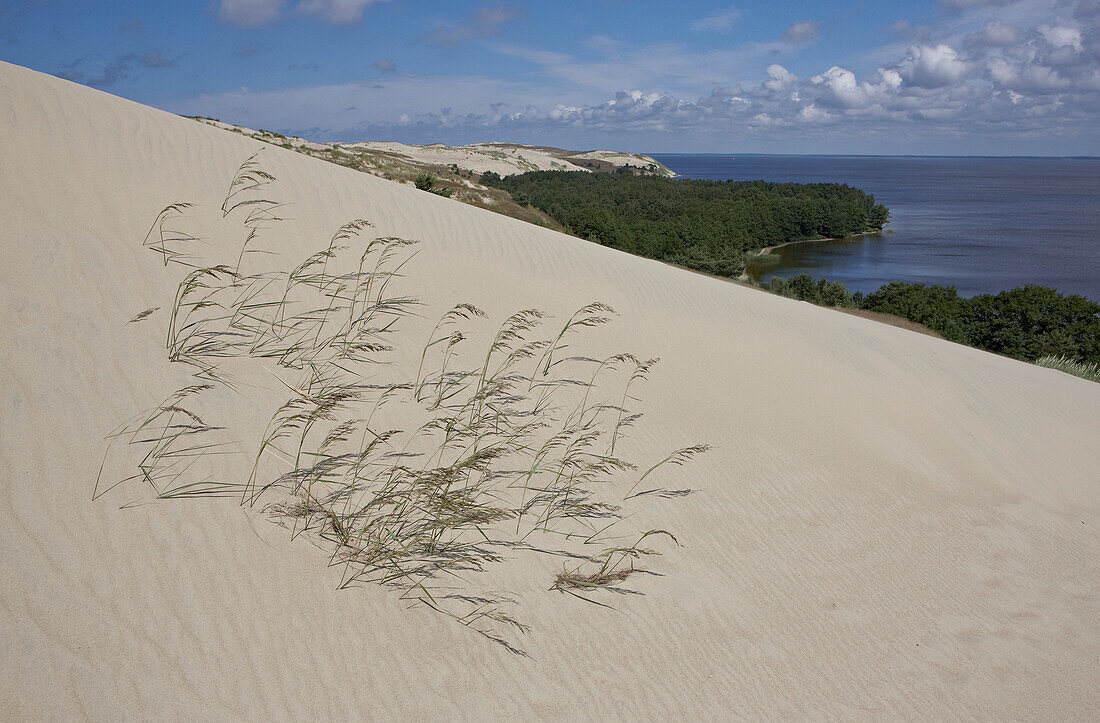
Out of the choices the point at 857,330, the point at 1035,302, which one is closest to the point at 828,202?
the point at 1035,302

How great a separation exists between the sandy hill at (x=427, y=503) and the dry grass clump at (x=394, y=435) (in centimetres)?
4

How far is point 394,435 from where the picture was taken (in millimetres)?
3846

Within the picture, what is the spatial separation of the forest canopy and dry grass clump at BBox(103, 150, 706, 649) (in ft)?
87.4

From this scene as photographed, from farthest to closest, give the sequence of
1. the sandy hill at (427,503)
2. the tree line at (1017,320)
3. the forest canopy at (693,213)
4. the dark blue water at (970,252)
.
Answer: the forest canopy at (693,213), the dark blue water at (970,252), the tree line at (1017,320), the sandy hill at (427,503)

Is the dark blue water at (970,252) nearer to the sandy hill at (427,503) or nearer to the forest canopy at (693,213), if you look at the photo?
the forest canopy at (693,213)

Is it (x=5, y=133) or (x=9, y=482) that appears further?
(x=5, y=133)

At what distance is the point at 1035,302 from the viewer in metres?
21.3

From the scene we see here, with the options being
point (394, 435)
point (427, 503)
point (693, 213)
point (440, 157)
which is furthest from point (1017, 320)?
point (440, 157)

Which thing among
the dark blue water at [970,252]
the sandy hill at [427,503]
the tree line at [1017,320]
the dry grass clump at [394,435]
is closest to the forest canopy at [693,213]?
the dark blue water at [970,252]

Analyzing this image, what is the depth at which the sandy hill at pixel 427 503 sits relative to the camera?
2.50 m

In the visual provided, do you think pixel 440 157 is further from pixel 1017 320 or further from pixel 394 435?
pixel 394 435

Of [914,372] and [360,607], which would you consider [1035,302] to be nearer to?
[914,372]

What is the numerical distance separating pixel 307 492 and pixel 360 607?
76 centimetres

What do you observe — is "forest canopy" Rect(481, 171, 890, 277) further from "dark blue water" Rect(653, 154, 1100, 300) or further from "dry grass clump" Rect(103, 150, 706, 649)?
"dry grass clump" Rect(103, 150, 706, 649)
